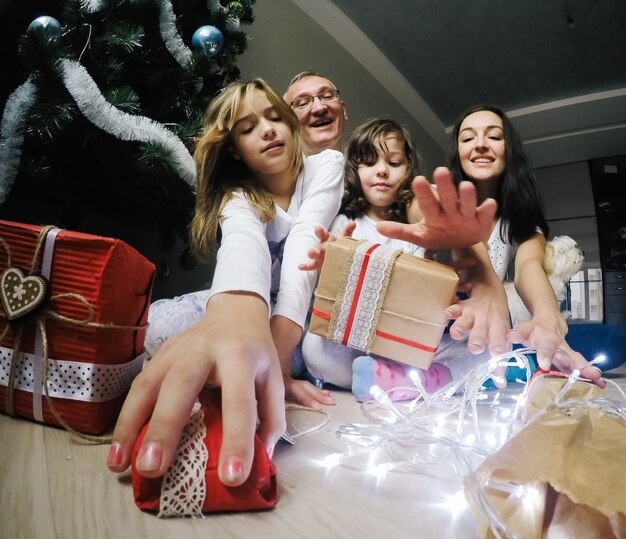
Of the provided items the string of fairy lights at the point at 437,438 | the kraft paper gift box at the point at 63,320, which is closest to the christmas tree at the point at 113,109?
the kraft paper gift box at the point at 63,320

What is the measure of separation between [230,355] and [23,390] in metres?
0.32

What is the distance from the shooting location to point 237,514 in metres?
0.36

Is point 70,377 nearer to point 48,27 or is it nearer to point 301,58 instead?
point 48,27

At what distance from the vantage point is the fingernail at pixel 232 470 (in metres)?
0.33

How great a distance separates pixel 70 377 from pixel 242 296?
0.23 meters

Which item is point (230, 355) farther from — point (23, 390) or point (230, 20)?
point (230, 20)

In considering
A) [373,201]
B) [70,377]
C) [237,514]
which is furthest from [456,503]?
[373,201]

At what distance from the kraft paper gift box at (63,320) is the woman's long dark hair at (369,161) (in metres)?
0.67

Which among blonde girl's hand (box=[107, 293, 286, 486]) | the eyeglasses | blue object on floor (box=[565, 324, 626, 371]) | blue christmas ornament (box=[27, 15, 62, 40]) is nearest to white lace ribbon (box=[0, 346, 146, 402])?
blonde girl's hand (box=[107, 293, 286, 486])

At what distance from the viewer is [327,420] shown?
0.62 m

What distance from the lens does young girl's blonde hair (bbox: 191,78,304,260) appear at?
88 cm

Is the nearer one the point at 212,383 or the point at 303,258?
the point at 212,383

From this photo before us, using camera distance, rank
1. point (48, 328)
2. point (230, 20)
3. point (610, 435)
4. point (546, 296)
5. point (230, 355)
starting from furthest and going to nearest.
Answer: point (230, 20), point (546, 296), point (48, 328), point (230, 355), point (610, 435)

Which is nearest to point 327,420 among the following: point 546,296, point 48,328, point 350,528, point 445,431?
point 445,431
